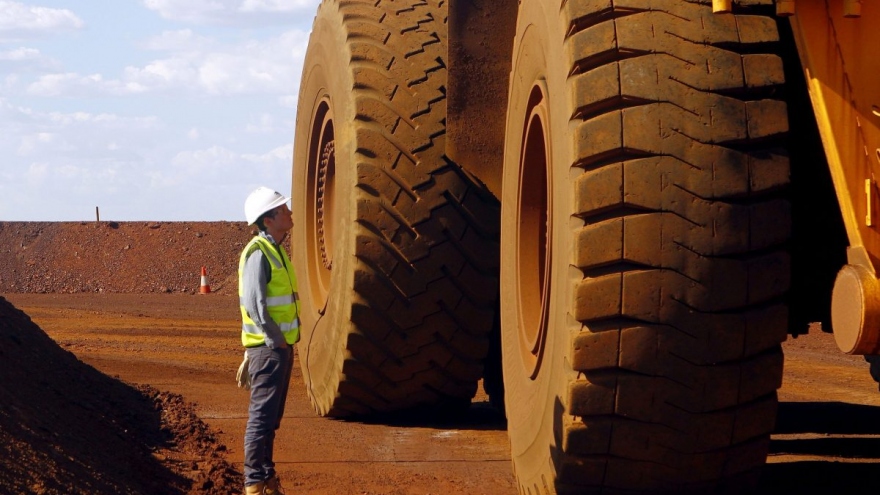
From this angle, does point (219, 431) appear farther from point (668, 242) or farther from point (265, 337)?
point (668, 242)

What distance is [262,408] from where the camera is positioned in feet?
18.4

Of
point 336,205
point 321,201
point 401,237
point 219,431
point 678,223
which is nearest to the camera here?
point 678,223

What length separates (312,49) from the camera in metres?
8.78

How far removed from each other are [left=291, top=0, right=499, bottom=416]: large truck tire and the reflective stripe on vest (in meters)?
1.33

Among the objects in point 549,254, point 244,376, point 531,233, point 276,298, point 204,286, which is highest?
point 204,286

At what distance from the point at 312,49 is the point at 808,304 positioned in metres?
4.58

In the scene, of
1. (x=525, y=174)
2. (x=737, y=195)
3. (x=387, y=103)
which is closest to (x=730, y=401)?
(x=737, y=195)

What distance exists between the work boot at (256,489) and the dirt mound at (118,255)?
17275 millimetres

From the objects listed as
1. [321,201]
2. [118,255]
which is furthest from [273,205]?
[118,255]

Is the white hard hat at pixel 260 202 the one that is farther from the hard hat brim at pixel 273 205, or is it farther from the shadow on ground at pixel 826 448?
the shadow on ground at pixel 826 448

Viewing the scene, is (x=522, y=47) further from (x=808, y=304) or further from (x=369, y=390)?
(x=369, y=390)

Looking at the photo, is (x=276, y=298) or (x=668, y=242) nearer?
(x=668, y=242)

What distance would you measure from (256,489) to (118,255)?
19656mm

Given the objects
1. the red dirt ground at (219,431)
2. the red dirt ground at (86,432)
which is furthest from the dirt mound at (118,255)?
the red dirt ground at (86,432)
